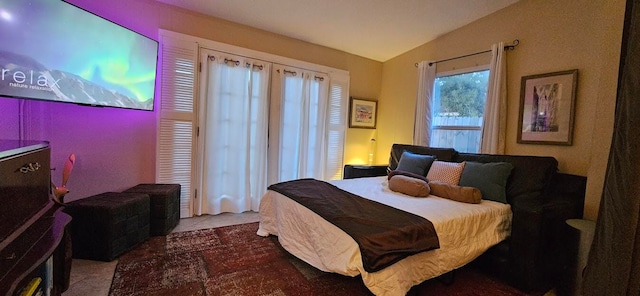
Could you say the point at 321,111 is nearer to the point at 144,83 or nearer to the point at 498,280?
the point at 144,83

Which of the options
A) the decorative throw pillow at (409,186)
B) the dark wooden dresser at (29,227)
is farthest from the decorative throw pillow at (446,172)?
the dark wooden dresser at (29,227)

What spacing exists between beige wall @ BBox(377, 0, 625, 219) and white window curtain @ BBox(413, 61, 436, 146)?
0.26m

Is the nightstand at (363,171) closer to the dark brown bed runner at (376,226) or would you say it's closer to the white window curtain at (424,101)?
the white window curtain at (424,101)

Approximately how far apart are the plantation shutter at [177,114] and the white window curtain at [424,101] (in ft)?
9.97

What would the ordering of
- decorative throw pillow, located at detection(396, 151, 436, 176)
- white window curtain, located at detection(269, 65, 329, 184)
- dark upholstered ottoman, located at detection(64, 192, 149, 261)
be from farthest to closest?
white window curtain, located at detection(269, 65, 329, 184) → decorative throw pillow, located at detection(396, 151, 436, 176) → dark upholstered ottoman, located at detection(64, 192, 149, 261)

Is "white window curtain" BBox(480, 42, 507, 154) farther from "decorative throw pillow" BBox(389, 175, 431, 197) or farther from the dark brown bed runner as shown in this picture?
the dark brown bed runner

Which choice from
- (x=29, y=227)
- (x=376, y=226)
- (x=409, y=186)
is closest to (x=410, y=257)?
(x=376, y=226)

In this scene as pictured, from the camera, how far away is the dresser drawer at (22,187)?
0.92m

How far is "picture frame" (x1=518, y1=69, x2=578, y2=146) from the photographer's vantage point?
8.28 feet

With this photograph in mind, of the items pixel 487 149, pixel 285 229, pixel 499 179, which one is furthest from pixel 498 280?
pixel 285 229

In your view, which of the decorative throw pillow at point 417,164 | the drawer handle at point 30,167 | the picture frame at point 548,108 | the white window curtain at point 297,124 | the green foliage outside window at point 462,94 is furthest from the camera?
the white window curtain at point 297,124

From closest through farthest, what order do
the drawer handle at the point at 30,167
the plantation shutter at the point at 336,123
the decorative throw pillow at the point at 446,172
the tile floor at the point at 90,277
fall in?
the drawer handle at the point at 30,167, the tile floor at the point at 90,277, the decorative throw pillow at the point at 446,172, the plantation shutter at the point at 336,123

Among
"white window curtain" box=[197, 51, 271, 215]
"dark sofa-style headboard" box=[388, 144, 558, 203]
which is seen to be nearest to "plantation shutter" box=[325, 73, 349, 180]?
"white window curtain" box=[197, 51, 271, 215]

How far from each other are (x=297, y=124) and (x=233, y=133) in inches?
37.0
